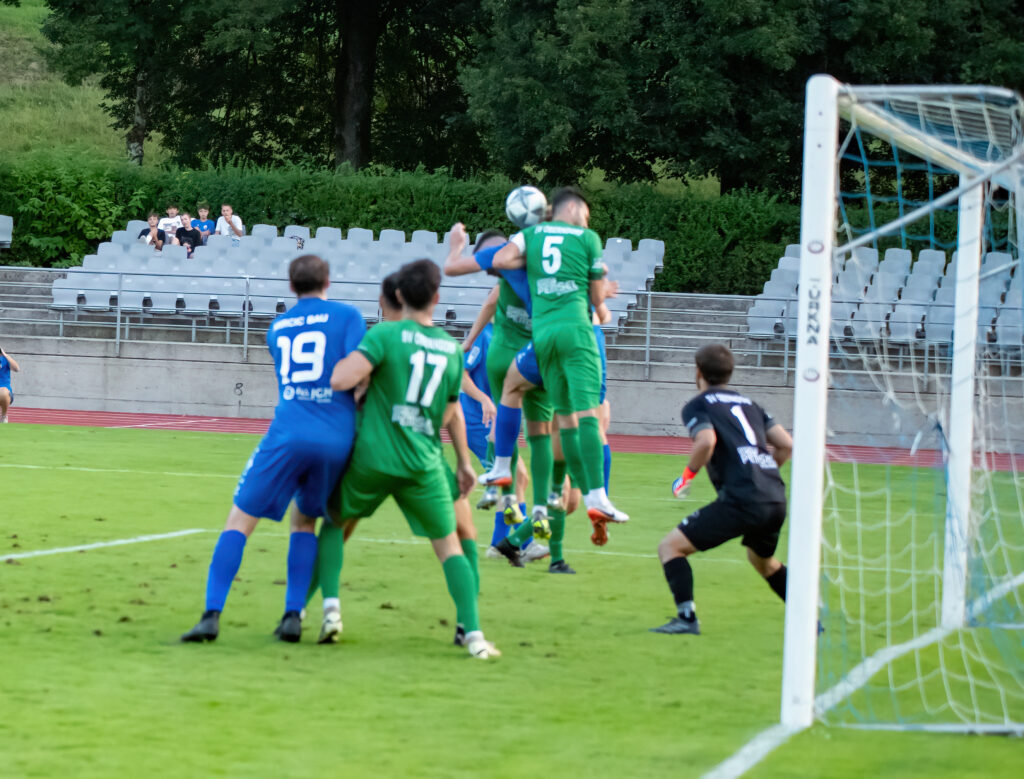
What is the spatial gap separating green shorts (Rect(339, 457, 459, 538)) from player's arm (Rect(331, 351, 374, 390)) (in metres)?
0.37

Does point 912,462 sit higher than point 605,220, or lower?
lower

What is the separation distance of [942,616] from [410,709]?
3.27 meters

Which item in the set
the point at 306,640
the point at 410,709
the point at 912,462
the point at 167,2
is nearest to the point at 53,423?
the point at 912,462

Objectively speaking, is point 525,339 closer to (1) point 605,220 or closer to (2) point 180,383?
(2) point 180,383

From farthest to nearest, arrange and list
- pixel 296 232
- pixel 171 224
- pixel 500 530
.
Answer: pixel 296 232 < pixel 171 224 < pixel 500 530

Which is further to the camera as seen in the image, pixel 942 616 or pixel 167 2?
pixel 167 2

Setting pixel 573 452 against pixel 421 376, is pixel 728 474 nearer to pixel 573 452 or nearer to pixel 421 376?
pixel 421 376

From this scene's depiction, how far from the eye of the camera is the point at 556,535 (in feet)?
28.8

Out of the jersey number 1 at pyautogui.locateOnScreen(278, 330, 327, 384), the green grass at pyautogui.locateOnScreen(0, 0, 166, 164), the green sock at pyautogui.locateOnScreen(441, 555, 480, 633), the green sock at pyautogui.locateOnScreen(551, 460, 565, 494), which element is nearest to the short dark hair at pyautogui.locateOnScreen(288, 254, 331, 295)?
the jersey number 1 at pyautogui.locateOnScreen(278, 330, 327, 384)

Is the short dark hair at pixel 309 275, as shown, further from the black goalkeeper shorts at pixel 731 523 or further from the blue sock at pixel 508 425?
the blue sock at pixel 508 425

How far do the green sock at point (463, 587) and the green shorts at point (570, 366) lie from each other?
92.4 inches

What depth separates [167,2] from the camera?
37812 mm

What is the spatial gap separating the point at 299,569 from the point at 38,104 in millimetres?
63821

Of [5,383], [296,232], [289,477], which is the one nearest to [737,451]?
[289,477]
